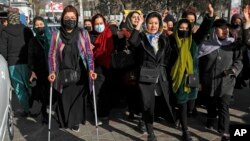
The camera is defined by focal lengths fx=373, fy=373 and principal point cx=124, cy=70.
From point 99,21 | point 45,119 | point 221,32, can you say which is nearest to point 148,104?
point 221,32

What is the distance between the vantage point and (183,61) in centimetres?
527

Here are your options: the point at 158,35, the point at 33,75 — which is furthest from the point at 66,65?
the point at 158,35

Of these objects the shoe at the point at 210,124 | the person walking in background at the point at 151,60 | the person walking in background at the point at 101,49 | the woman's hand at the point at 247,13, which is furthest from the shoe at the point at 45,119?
the woman's hand at the point at 247,13

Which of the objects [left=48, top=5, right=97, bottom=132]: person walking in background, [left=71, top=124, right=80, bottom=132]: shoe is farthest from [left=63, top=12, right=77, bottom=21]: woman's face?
[left=71, top=124, right=80, bottom=132]: shoe

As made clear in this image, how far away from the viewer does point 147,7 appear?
2403 centimetres

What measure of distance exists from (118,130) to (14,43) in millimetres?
2437

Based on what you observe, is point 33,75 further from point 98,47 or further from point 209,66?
point 209,66

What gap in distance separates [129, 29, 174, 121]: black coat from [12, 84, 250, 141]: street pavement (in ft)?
2.30

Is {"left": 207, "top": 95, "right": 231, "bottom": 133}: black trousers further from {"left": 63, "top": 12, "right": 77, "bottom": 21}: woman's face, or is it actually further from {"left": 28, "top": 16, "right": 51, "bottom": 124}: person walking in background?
{"left": 28, "top": 16, "right": 51, "bottom": 124}: person walking in background

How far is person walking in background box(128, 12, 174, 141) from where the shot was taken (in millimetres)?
5129

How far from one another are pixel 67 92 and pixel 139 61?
1339 millimetres

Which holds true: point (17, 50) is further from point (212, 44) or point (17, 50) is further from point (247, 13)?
point (247, 13)

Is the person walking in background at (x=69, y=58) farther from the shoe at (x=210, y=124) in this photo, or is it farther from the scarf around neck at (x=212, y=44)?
the shoe at (x=210, y=124)

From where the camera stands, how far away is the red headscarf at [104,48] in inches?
246
